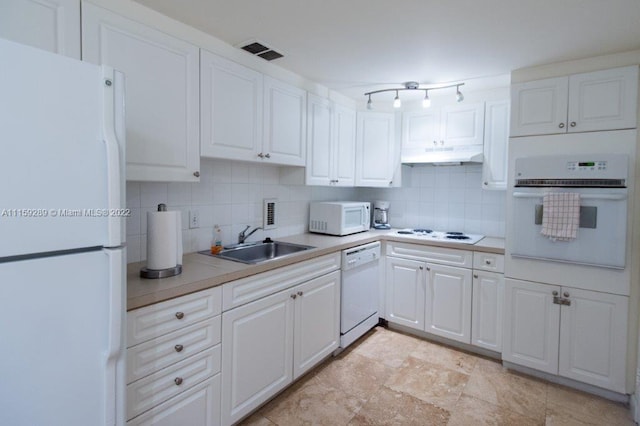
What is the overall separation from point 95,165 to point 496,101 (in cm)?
294

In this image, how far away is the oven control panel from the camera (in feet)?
7.06

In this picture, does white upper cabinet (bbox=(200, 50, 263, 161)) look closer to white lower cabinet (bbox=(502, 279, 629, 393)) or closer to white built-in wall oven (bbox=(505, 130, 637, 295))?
white built-in wall oven (bbox=(505, 130, 637, 295))

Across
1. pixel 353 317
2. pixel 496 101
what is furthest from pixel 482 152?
pixel 353 317

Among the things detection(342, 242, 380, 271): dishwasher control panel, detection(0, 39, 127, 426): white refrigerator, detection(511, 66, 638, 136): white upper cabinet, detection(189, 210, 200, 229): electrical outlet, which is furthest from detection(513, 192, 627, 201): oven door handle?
detection(0, 39, 127, 426): white refrigerator

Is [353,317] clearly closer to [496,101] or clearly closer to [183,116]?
[183,116]

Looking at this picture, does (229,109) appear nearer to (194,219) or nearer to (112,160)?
(194,219)

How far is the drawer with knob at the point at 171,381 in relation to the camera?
4.49 feet

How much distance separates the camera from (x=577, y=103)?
7.41 ft

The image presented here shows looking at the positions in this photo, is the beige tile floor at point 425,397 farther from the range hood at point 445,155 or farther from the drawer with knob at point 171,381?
the range hood at point 445,155

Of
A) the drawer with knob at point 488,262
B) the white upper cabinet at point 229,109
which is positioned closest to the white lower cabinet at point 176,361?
the white upper cabinet at point 229,109

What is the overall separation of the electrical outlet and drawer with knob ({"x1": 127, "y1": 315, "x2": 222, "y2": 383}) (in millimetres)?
774

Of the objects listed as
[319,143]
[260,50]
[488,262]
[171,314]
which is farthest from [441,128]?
Result: [171,314]

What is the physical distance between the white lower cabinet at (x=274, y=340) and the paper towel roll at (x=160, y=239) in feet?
1.34

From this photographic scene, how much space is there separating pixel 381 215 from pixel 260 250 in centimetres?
152
